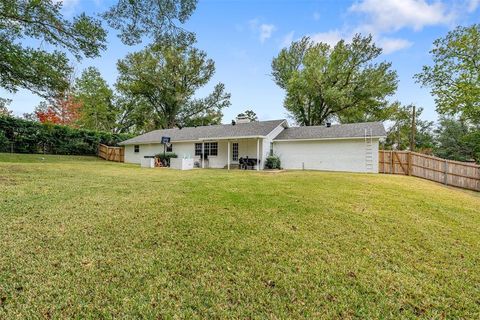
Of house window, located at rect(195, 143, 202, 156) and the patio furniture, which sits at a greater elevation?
house window, located at rect(195, 143, 202, 156)

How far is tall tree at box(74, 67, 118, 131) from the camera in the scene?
34031mm

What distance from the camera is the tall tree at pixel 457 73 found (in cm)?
1686

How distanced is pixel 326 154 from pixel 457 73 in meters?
11.9

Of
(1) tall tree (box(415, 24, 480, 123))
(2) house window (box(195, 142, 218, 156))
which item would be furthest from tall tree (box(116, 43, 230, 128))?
(1) tall tree (box(415, 24, 480, 123))

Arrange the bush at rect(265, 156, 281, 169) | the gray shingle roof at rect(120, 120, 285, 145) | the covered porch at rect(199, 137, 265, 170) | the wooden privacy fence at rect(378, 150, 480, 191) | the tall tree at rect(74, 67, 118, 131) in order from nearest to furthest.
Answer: the wooden privacy fence at rect(378, 150, 480, 191)
the covered porch at rect(199, 137, 265, 170)
the bush at rect(265, 156, 281, 169)
the gray shingle roof at rect(120, 120, 285, 145)
the tall tree at rect(74, 67, 118, 131)

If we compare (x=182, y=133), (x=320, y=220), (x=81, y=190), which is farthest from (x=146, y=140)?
(x=320, y=220)

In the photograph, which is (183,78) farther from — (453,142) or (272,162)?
(453,142)

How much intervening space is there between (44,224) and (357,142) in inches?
631

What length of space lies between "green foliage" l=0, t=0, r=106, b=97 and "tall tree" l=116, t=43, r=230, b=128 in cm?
2263

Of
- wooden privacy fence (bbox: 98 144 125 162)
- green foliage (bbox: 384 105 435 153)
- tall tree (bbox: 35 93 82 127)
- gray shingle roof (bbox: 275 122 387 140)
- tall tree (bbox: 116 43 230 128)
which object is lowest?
wooden privacy fence (bbox: 98 144 125 162)

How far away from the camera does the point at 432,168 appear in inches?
520

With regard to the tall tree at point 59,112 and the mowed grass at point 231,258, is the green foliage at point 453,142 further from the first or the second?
the tall tree at point 59,112

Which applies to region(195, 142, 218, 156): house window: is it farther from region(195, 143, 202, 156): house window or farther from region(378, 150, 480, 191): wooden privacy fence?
region(378, 150, 480, 191): wooden privacy fence

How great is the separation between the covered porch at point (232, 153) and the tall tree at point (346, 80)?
518 inches
